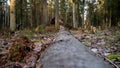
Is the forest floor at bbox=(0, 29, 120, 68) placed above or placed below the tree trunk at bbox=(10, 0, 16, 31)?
below

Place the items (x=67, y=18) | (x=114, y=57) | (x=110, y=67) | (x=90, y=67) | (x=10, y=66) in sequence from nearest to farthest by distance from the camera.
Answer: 1. (x=90, y=67)
2. (x=110, y=67)
3. (x=10, y=66)
4. (x=114, y=57)
5. (x=67, y=18)

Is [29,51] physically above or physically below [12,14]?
below

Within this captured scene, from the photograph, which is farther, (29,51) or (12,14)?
(12,14)

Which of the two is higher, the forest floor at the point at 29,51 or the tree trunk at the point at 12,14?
the tree trunk at the point at 12,14

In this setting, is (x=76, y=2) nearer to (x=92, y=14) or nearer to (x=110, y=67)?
(x=92, y=14)

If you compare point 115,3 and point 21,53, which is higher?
point 115,3

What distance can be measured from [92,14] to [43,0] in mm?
33609

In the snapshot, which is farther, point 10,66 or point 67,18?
point 67,18

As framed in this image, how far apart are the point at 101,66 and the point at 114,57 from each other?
235cm

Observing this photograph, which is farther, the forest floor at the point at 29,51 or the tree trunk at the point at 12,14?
the tree trunk at the point at 12,14

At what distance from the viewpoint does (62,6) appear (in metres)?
55.5

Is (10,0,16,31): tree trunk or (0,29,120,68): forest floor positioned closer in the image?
(0,29,120,68): forest floor

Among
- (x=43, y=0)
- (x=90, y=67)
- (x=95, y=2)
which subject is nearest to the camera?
A: (x=90, y=67)

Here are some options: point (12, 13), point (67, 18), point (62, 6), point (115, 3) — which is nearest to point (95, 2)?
point (62, 6)
